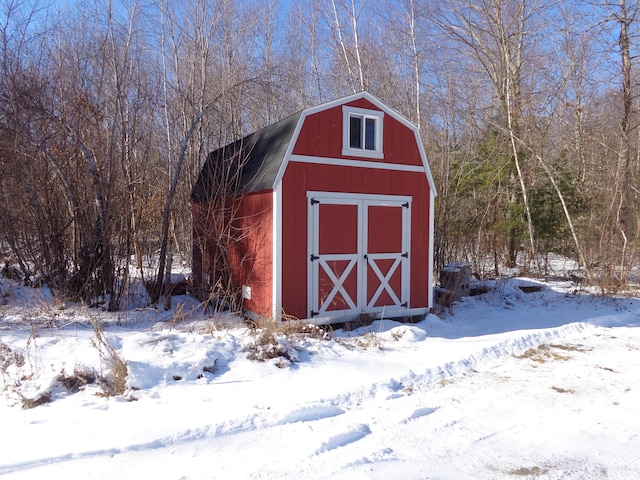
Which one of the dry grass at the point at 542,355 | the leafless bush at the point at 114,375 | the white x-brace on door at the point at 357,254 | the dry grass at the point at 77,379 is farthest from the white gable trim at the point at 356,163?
the dry grass at the point at 77,379

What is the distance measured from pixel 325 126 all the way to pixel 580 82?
13.6 metres

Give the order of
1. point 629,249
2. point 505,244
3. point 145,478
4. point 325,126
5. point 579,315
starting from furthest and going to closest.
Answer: point 505,244
point 629,249
point 579,315
point 325,126
point 145,478

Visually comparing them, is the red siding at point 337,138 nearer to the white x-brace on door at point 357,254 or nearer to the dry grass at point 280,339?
the white x-brace on door at point 357,254

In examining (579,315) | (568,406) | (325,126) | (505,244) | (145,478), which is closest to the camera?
(145,478)

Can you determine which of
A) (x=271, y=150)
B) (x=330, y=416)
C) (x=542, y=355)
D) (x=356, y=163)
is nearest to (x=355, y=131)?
(x=356, y=163)

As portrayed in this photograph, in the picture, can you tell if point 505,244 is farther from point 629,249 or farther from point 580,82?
point 580,82

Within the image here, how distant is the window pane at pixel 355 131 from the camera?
7.21 meters

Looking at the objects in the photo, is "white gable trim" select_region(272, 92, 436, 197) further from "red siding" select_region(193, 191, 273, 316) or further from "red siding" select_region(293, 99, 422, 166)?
"red siding" select_region(193, 191, 273, 316)

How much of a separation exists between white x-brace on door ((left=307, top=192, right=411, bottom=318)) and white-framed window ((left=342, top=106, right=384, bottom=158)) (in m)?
0.75

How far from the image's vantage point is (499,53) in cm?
1564

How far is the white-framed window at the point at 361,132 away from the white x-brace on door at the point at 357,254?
0.75m

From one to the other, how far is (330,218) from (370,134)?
5.58ft

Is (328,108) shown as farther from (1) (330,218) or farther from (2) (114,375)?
(2) (114,375)

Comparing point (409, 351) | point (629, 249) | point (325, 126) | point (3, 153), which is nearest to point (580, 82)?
point (629, 249)
